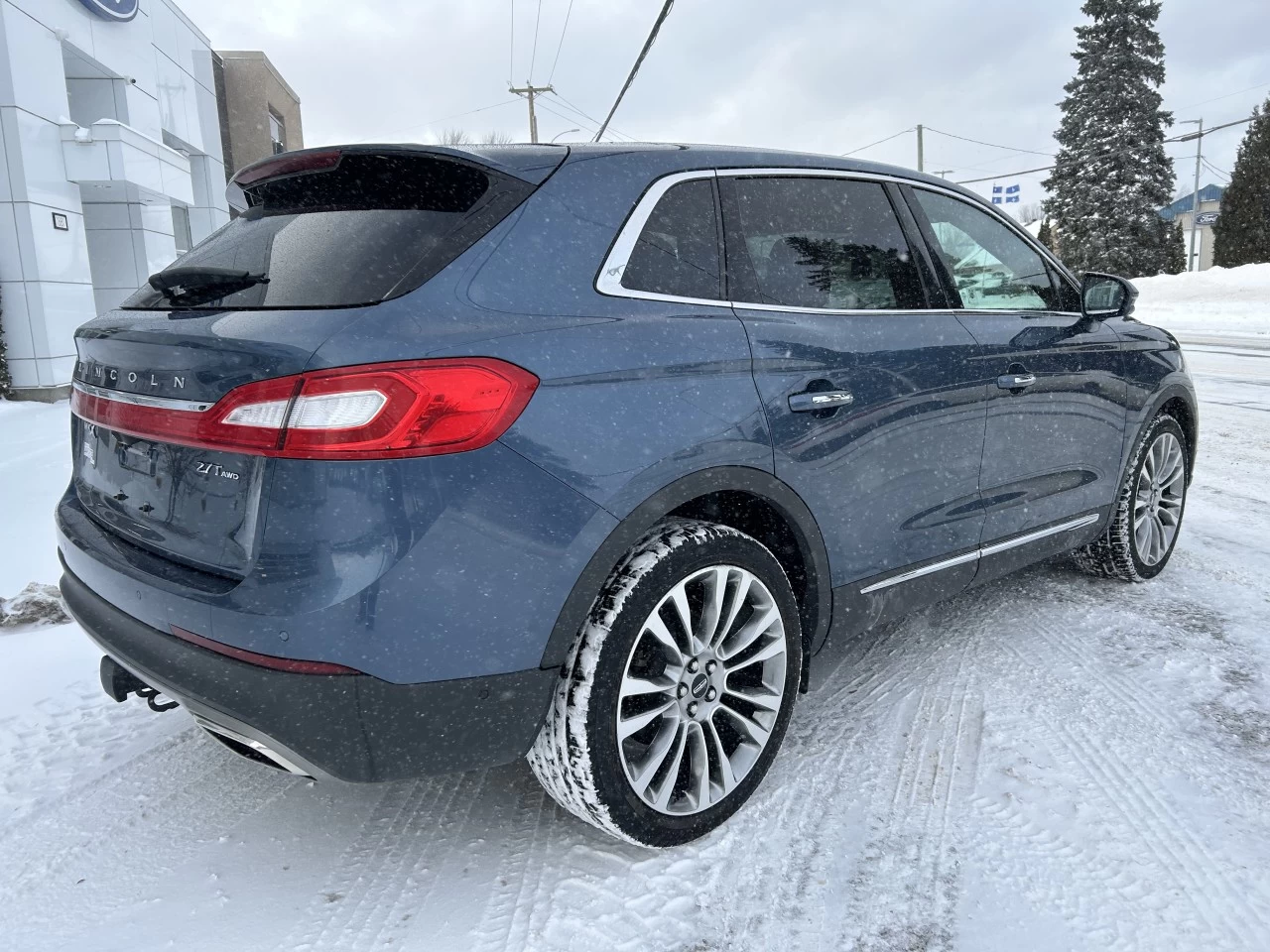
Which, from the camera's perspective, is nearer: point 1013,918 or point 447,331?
point 447,331

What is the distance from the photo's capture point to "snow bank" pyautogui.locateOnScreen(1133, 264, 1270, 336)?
74.3 feet

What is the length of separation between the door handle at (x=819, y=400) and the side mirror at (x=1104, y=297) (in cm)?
175

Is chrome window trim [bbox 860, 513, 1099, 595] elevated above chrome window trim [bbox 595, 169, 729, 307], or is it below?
below

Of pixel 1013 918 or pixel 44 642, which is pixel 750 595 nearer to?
pixel 1013 918

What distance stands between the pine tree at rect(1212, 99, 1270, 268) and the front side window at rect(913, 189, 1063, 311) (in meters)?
40.0

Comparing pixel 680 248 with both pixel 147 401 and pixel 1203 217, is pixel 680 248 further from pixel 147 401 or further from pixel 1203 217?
pixel 1203 217

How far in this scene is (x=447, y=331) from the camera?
1884mm

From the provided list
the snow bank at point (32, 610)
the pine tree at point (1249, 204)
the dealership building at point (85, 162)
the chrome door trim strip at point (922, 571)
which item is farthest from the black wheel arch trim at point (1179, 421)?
the pine tree at point (1249, 204)

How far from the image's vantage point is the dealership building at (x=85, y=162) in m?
12.2

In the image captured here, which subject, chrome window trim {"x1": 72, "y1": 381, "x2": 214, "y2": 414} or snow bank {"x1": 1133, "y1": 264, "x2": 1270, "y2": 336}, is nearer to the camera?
chrome window trim {"x1": 72, "y1": 381, "x2": 214, "y2": 414}

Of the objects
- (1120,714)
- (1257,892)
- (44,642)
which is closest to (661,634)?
(1257,892)

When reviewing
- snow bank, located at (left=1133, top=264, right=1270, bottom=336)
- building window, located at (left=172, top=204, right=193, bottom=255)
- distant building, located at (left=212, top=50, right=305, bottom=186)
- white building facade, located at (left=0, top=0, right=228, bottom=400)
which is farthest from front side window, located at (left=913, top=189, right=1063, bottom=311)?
distant building, located at (left=212, top=50, right=305, bottom=186)

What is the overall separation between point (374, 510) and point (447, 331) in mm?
399

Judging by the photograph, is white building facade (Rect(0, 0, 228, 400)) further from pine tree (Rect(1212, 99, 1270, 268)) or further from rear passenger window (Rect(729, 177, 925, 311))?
pine tree (Rect(1212, 99, 1270, 268))
